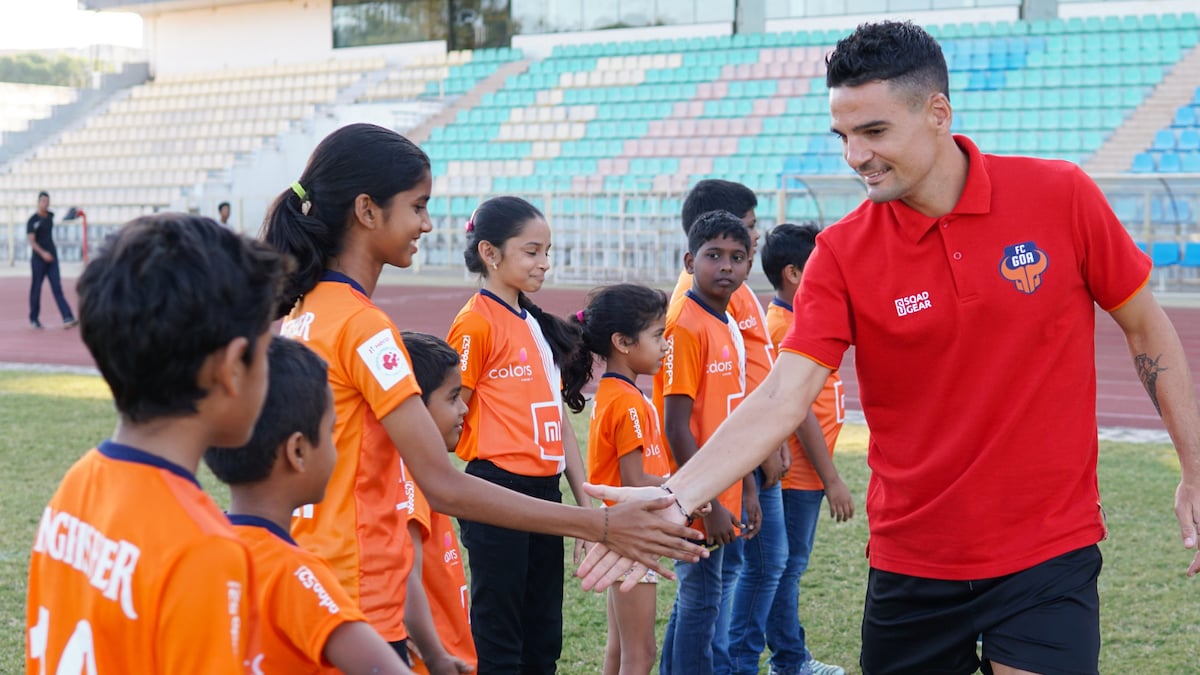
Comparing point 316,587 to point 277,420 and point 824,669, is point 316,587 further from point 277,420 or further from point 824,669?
point 824,669

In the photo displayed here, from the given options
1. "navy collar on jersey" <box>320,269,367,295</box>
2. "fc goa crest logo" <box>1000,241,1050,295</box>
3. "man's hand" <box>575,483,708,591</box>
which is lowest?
"man's hand" <box>575,483,708,591</box>

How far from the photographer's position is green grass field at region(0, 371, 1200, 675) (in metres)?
4.88

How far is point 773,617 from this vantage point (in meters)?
4.77

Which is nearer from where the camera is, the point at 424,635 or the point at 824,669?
the point at 424,635

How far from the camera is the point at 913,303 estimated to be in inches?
117

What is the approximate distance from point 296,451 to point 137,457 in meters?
0.44

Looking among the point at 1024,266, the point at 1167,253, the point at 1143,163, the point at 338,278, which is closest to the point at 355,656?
the point at 338,278

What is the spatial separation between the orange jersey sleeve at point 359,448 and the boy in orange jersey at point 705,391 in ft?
5.36

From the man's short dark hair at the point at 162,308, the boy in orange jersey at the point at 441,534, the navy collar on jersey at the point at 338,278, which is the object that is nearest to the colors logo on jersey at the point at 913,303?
the boy in orange jersey at the point at 441,534

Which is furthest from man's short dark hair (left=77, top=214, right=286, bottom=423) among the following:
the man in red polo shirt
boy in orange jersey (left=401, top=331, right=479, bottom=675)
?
the man in red polo shirt

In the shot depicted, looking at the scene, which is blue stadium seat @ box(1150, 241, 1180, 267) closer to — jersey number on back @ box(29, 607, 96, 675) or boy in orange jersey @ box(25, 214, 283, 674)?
boy in orange jersey @ box(25, 214, 283, 674)

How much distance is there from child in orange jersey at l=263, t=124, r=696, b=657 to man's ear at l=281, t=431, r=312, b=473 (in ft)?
1.44

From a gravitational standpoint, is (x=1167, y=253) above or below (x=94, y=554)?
below

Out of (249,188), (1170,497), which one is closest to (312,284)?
(1170,497)
